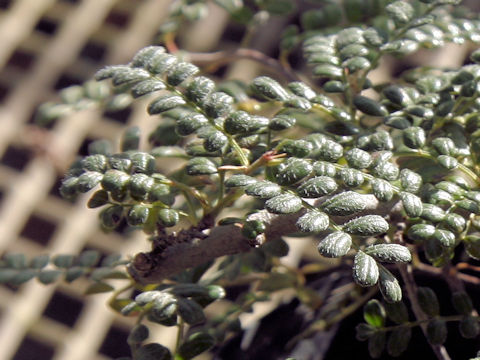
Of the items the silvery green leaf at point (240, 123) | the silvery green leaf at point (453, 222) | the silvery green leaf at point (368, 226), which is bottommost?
the silvery green leaf at point (453, 222)

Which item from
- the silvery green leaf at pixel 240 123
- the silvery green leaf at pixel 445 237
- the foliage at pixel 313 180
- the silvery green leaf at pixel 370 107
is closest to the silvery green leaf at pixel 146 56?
the foliage at pixel 313 180

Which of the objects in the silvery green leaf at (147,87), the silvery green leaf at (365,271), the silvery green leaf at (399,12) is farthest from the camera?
the silvery green leaf at (399,12)

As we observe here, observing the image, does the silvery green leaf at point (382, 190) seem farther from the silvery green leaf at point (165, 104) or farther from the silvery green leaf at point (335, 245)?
the silvery green leaf at point (165, 104)

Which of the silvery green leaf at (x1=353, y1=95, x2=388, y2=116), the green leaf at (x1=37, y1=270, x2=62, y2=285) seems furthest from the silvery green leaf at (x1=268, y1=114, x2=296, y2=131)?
the green leaf at (x1=37, y1=270, x2=62, y2=285)

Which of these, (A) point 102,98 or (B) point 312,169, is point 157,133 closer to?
(A) point 102,98

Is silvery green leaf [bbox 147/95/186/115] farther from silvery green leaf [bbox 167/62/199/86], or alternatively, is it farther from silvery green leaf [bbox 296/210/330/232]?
silvery green leaf [bbox 296/210/330/232]

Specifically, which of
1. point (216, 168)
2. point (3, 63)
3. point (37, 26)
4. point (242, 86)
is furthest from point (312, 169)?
point (37, 26)

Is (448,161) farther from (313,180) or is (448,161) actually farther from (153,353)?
(153,353)

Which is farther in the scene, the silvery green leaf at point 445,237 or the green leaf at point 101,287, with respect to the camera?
the green leaf at point 101,287
